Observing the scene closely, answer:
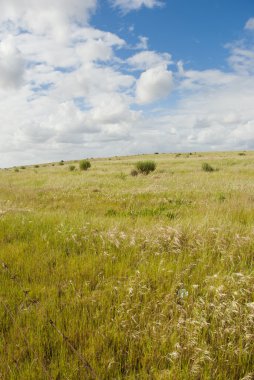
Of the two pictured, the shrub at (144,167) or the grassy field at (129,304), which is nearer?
the grassy field at (129,304)

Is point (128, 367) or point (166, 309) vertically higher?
point (166, 309)

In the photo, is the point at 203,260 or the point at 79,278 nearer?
the point at 79,278

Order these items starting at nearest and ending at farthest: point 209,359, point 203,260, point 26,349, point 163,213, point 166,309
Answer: point 209,359
point 26,349
point 166,309
point 203,260
point 163,213

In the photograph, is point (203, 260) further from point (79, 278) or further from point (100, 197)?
point (100, 197)

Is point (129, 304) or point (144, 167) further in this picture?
point (144, 167)

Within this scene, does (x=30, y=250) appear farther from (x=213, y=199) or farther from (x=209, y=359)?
(x=213, y=199)

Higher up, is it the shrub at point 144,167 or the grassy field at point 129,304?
Answer: the shrub at point 144,167

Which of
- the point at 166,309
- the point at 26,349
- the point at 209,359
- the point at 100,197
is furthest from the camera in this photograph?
the point at 100,197

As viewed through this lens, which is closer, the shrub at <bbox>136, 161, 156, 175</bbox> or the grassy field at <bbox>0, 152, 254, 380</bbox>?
the grassy field at <bbox>0, 152, 254, 380</bbox>

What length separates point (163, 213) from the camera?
8633 mm

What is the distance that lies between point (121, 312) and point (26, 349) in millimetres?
969

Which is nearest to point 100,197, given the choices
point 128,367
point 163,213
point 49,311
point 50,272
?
point 163,213

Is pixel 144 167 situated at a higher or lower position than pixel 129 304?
higher

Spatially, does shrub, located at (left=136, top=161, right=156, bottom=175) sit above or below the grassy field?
above
